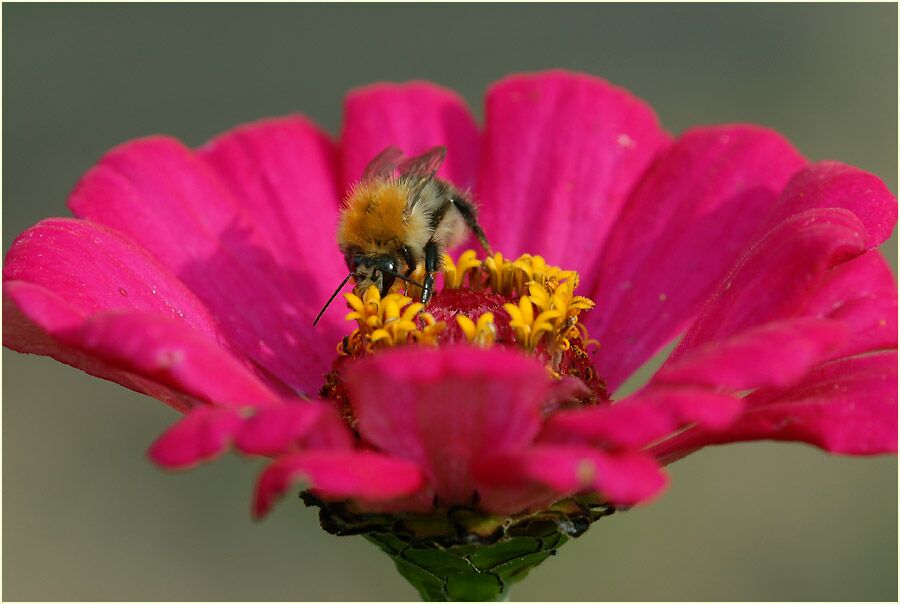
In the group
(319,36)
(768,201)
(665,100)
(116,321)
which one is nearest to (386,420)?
(116,321)

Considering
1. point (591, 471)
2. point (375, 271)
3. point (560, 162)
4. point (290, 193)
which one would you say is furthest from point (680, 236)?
point (591, 471)

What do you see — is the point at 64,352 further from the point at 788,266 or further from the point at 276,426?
the point at 788,266

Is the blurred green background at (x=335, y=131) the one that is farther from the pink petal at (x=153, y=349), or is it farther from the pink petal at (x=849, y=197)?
the pink petal at (x=153, y=349)

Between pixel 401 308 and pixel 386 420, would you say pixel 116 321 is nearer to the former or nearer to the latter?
pixel 386 420

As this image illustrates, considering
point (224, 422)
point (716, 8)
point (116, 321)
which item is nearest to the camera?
point (224, 422)

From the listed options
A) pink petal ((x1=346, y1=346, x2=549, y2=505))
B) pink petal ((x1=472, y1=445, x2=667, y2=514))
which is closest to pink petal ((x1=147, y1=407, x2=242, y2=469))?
pink petal ((x1=346, y1=346, x2=549, y2=505))

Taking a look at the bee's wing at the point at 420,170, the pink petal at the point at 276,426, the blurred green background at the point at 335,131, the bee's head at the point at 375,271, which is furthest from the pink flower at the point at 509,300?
the blurred green background at the point at 335,131
